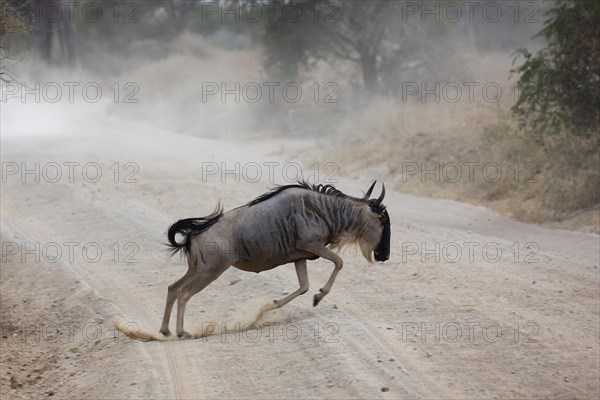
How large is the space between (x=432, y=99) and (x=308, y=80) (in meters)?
7.99

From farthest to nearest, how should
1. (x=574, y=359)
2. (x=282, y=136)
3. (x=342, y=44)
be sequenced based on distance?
1. (x=342, y=44)
2. (x=282, y=136)
3. (x=574, y=359)

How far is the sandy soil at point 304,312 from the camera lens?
7.88 metres

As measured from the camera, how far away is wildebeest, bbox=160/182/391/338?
916 cm

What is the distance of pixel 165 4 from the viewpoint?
6688 cm

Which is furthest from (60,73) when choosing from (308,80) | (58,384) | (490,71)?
(58,384)

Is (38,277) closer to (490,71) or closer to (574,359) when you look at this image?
(574,359)

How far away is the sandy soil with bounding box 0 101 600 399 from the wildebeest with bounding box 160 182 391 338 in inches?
24.0

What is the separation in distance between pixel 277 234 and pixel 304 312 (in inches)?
41.4

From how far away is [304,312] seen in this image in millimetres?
9828
